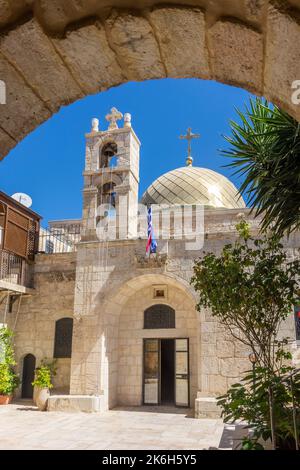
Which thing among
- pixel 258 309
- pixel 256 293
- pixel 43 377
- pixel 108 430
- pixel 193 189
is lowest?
pixel 108 430

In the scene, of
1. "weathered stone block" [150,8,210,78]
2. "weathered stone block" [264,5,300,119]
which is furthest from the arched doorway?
"weathered stone block" [264,5,300,119]

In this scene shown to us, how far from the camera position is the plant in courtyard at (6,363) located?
10.6 metres

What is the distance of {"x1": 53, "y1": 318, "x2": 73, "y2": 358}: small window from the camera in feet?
37.4

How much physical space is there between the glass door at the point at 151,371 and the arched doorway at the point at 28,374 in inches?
139

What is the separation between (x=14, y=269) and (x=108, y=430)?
236 inches

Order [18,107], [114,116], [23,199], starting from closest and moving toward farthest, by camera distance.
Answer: [18,107]
[114,116]
[23,199]

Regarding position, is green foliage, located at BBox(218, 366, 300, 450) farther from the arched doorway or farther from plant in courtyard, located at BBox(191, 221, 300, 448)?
the arched doorway

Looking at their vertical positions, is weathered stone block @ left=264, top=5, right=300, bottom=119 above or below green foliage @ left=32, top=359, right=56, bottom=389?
above

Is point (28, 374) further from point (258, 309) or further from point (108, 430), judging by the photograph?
point (258, 309)

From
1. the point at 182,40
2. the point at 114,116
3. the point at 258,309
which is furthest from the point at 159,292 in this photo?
the point at 182,40

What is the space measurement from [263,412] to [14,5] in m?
4.67

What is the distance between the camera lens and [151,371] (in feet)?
36.0

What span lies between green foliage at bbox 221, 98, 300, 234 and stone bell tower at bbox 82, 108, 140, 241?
6.00 m

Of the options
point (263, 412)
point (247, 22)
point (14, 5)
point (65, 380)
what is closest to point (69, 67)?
point (14, 5)
